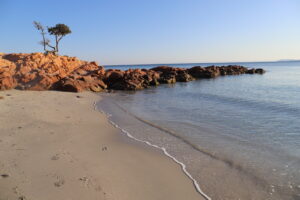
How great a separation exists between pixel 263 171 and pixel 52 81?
66.8 ft

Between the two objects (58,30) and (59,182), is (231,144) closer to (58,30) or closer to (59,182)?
(59,182)

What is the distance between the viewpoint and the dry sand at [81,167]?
14.5 ft

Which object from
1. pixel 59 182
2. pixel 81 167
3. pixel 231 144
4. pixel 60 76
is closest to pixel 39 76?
pixel 60 76

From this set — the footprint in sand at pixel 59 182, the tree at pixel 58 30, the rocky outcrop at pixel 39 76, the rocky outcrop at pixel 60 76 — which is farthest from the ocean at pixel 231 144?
the tree at pixel 58 30

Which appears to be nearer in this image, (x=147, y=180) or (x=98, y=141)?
(x=147, y=180)

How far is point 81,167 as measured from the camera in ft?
17.9

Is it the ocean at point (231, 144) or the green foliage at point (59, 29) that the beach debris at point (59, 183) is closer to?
the ocean at point (231, 144)

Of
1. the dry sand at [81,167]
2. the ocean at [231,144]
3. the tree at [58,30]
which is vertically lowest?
the ocean at [231,144]

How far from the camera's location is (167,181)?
5.14 meters

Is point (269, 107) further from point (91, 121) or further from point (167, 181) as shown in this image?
point (167, 181)

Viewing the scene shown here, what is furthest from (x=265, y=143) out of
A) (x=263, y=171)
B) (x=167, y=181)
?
(x=167, y=181)

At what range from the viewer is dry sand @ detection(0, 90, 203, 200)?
442cm

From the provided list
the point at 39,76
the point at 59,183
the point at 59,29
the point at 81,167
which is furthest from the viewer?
the point at 59,29

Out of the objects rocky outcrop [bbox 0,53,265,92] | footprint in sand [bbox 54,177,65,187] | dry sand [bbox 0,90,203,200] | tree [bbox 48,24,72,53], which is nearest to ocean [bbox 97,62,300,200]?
dry sand [bbox 0,90,203,200]
